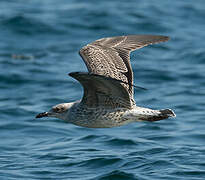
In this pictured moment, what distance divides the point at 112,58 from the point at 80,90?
4467mm

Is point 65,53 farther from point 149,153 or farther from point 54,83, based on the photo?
point 149,153

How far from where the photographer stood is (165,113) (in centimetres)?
738

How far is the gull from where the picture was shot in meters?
7.36

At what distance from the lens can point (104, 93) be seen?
746 centimetres

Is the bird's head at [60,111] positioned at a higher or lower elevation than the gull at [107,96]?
lower

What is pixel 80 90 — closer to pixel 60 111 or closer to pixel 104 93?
pixel 60 111

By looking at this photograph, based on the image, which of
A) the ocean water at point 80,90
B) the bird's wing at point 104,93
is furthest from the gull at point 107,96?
the ocean water at point 80,90

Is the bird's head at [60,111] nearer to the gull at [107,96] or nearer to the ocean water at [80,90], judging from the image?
the gull at [107,96]

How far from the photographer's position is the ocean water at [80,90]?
27.1 ft

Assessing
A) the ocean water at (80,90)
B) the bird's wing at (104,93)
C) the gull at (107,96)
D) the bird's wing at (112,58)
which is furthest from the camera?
the ocean water at (80,90)

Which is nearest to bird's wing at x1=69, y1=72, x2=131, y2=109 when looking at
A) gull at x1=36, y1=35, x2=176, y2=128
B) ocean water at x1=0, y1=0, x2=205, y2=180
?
gull at x1=36, y1=35, x2=176, y2=128

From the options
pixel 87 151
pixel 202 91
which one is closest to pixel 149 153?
pixel 87 151

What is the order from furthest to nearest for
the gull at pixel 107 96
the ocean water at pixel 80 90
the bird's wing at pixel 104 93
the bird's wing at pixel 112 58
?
the ocean water at pixel 80 90 < the bird's wing at pixel 112 58 < the gull at pixel 107 96 < the bird's wing at pixel 104 93

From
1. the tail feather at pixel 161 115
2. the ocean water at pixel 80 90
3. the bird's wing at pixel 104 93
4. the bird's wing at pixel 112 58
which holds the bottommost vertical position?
the ocean water at pixel 80 90
